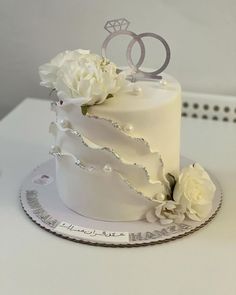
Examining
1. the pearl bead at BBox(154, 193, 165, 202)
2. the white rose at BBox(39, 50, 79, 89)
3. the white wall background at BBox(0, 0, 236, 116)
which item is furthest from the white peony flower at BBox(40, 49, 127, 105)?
the white wall background at BBox(0, 0, 236, 116)

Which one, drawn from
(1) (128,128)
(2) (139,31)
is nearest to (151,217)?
(1) (128,128)

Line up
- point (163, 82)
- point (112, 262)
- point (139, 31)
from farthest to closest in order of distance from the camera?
point (139, 31) → point (163, 82) → point (112, 262)

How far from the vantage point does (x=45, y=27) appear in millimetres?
1275

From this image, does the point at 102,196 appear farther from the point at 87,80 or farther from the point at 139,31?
the point at 139,31

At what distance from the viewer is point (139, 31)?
1.22m

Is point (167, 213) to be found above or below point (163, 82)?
below

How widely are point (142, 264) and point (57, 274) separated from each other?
0.11 meters

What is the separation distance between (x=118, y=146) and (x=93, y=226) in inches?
4.6

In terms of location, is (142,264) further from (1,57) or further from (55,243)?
(1,57)

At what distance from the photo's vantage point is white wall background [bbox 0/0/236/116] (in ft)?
3.88

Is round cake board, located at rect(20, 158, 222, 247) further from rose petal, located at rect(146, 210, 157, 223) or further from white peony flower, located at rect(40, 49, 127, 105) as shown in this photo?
white peony flower, located at rect(40, 49, 127, 105)

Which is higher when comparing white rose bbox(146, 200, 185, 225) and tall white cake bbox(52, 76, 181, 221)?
tall white cake bbox(52, 76, 181, 221)

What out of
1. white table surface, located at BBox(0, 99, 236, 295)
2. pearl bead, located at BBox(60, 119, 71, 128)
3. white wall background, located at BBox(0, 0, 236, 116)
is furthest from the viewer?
white wall background, located at BBox(0, 0, 236, 116)

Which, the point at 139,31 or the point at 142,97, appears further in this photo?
the point at 139,31
